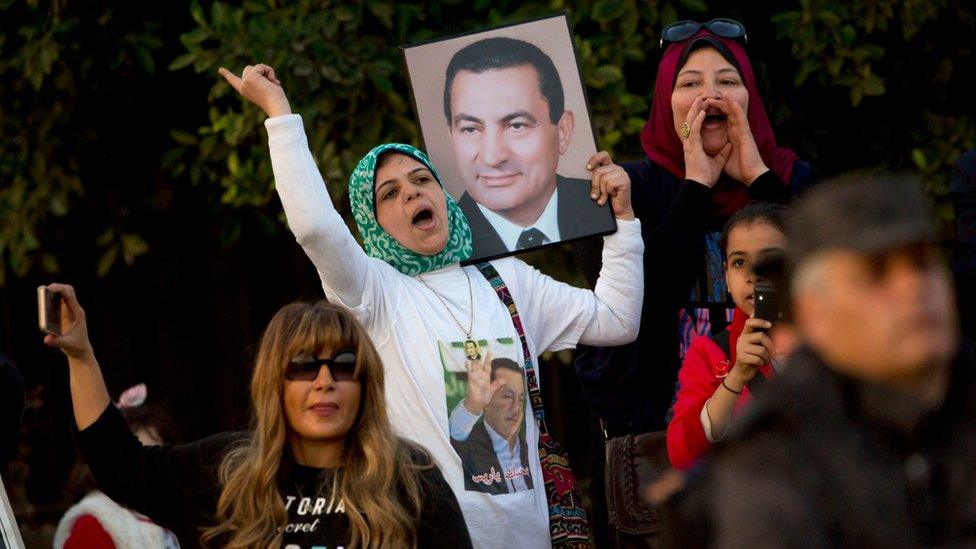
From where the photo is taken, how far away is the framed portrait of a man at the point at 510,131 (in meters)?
4.46

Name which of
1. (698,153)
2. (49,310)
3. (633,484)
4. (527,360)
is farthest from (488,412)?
(49,310)

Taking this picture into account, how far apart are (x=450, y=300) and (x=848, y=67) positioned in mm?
2909

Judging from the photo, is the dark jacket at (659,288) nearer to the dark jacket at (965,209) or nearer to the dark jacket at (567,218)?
the dark jacket at (567,218)

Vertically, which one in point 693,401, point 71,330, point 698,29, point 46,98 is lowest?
point 693,401

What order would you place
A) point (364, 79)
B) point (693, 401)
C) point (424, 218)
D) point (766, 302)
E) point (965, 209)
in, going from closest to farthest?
point (766, 302) → point (693, 401) → point (424, 218) → point (965, 209) → point (364, 79)

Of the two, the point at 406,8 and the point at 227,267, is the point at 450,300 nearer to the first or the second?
the point at 406,8

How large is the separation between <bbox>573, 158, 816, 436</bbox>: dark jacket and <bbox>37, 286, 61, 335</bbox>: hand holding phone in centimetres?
165

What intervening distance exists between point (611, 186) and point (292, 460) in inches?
54.2

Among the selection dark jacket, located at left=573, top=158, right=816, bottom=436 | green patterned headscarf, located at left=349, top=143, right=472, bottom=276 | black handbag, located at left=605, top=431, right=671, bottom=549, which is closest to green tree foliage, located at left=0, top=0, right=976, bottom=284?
dark jacket, located at left=573, top=158, right=816, bottom=436

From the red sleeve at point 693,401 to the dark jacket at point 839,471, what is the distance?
76.2 inches

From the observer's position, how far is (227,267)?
8.03 meters

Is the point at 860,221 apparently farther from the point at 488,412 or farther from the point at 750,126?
the point at 750,126

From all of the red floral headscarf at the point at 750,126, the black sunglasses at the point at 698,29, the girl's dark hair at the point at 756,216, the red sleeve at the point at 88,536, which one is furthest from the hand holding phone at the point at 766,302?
the red sleeve at the point at 88,536

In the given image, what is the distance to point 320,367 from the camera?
3.52m
